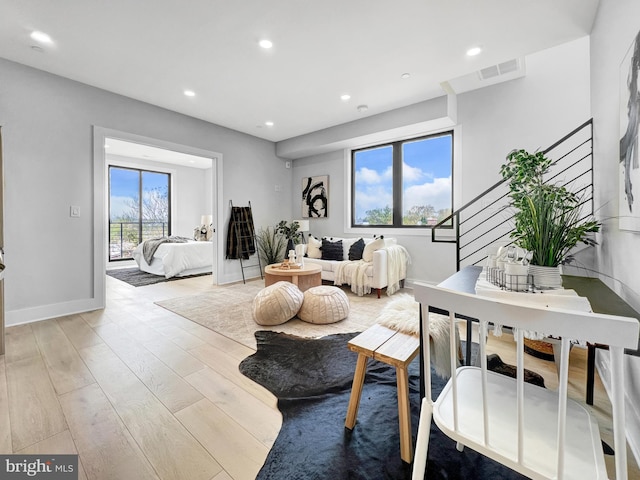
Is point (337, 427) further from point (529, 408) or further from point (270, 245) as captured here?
point (270, 245)

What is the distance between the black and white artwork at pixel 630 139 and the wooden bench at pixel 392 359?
1.12m

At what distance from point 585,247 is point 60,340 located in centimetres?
440

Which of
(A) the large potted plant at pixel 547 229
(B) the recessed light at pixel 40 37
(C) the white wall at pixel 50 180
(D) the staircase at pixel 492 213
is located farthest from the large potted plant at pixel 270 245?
(A) the large potted plant at pixel 547 229

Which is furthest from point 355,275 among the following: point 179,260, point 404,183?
point 179,260

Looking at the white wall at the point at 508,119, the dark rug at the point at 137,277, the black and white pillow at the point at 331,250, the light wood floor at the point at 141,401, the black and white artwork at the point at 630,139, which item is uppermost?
the white wall at the point at 508,119

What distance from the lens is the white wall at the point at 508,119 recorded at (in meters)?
3.02

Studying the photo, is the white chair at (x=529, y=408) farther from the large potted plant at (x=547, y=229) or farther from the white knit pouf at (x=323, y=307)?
the white knit pouf at (x=323, y=307)

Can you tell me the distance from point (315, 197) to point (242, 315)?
10.1 feet

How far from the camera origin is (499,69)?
10.2 feet

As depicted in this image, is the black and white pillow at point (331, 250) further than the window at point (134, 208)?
No

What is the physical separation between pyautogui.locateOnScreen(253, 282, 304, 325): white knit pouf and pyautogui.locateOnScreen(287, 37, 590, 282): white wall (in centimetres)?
229

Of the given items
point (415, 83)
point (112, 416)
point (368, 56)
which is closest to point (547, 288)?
point (112, 416)

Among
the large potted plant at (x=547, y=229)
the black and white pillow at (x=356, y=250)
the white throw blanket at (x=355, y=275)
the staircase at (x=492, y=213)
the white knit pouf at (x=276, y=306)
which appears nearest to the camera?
the large potted plant at (x=547, y=229)

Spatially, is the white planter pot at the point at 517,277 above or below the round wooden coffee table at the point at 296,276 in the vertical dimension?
above
